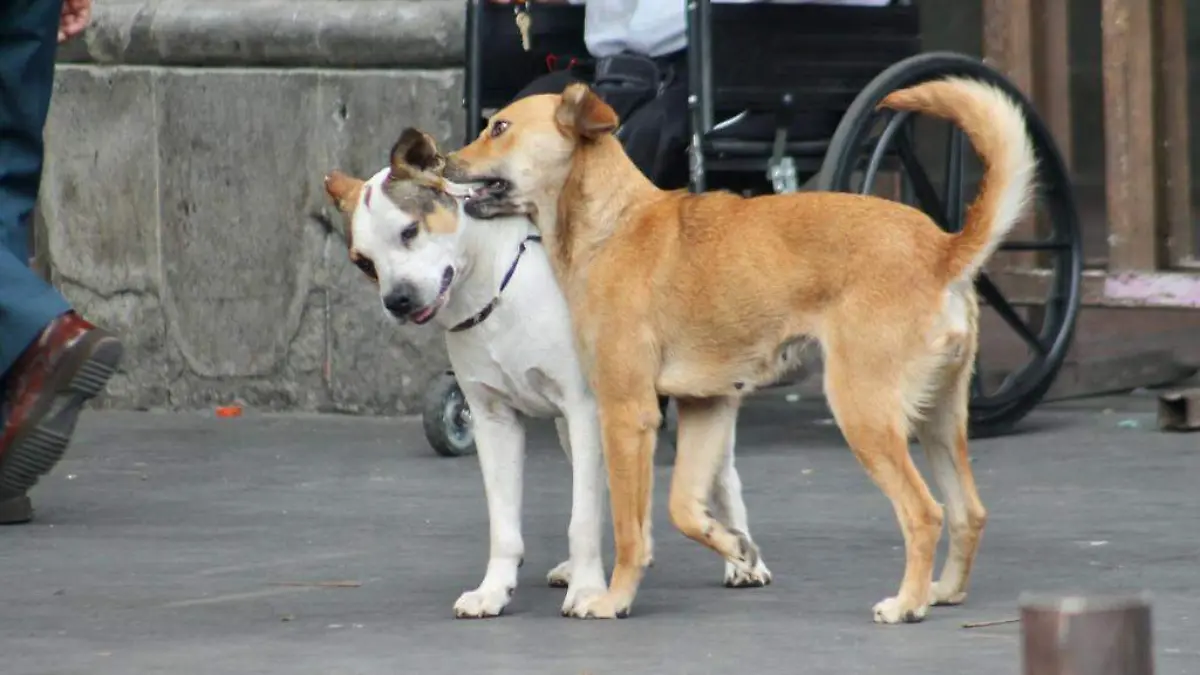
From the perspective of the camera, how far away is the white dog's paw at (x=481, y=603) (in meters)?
5.13

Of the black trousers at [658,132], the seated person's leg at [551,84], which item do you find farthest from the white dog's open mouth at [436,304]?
the black trousers at [658,132]

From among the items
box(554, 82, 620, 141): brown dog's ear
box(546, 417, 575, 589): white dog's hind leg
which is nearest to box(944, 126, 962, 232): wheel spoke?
box(546, 417, 575, 589): white dog's hind leg

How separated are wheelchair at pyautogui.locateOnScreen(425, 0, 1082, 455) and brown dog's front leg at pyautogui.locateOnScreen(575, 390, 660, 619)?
155 cm

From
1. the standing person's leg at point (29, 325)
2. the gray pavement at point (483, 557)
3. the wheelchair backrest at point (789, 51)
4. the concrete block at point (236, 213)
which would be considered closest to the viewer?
the gray pavement at point (483, 557)

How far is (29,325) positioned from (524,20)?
1.78 m

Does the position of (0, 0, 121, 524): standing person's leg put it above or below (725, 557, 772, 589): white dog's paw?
above

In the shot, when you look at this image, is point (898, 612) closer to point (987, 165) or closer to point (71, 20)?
point (987, 165)

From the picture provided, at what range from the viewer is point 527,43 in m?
7.34

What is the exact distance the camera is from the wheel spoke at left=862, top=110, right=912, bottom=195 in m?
6.72

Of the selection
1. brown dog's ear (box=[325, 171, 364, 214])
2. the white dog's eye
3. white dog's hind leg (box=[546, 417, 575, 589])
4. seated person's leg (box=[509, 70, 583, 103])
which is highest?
brown dog's ear (box=[325, 171, 364, 214])

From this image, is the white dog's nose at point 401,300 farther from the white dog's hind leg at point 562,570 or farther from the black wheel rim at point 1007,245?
the black wheel rim at point 1007,245

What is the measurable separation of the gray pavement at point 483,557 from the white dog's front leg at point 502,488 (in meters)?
0.10

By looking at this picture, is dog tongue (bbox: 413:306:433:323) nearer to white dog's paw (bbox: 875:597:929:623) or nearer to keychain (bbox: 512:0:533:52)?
white dog's paw (bbox: 875:597:929:623)

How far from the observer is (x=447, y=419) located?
7367mm
